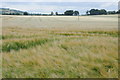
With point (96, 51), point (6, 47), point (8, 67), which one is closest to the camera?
point (8, 67)

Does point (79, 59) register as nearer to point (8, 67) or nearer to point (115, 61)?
point (115, 61)

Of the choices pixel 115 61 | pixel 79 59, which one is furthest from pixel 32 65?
pixel 115 61

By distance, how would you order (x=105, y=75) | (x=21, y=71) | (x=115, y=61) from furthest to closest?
(x=115, y=61) → (x=21, y=71) → (x=105, y=75)

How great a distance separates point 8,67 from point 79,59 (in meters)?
2.31

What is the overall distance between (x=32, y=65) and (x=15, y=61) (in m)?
0.71

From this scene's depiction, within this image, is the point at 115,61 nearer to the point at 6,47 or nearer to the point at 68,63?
the point at 68,63

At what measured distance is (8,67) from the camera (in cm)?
489

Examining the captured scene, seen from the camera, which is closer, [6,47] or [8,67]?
[8,67]

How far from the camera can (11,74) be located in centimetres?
438

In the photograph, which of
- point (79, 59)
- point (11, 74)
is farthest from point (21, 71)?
point (79, 59)

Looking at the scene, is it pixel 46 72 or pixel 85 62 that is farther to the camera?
pixel 85 62

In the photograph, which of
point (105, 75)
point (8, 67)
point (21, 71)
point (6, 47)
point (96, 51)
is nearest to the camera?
point (105, 75)

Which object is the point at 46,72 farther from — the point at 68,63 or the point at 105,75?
the point at 105,75

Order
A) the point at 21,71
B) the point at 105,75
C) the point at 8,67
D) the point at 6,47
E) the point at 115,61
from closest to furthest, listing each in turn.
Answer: the point at 105,75
the point at 21,71
the point at 8,67
the point at 115,61
the point at 6,47
